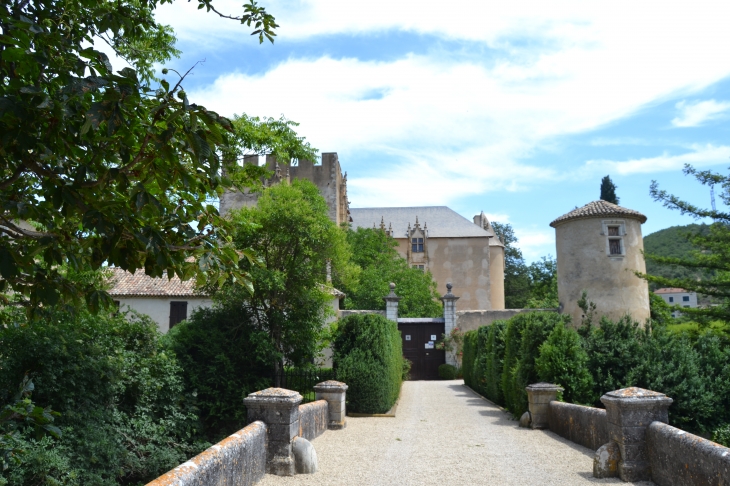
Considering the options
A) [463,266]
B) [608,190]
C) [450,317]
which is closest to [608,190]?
[608,190]

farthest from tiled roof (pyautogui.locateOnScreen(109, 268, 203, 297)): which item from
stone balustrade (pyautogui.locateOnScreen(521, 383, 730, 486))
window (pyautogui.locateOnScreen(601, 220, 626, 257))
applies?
stone balustrade (pyautogui.locateOnScreen(521, 383, 730, 486))

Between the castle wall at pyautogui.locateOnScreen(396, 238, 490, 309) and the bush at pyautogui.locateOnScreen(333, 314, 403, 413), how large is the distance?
32.4m

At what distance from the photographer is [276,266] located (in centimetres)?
1434

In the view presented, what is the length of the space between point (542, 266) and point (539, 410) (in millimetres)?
55262

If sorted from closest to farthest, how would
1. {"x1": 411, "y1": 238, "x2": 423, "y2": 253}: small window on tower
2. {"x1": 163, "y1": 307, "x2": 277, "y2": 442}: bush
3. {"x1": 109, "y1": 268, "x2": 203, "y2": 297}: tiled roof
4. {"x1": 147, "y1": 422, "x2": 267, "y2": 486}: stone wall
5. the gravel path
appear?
{"x1": 147, "y1": 422, "x2": 267, "y2": 486}: stone wall < the gravel path < {"x1": 163, "y1": 307, "x2": 277, "y2": 442}: bush < {"x1": 109, "y1": 268, "x2": 203, "y2": 297}: tiled roof < {"x1": 411, "y1": 238, "x2": 423, "y2": 253}: small window on tower

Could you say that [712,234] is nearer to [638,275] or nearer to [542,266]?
[638,275]

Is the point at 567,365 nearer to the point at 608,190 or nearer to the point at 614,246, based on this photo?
the point at 614,246

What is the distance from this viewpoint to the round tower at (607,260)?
2470 centimetres

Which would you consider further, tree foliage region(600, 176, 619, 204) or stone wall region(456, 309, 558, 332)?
tree foliage region(600, 176, 619, 204)

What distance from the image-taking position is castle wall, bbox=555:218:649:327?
24.7m

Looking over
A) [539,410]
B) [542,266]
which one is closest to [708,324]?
[539,410]

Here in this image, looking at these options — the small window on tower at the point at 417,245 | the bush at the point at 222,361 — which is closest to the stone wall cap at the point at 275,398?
the bush at the point at 222,361

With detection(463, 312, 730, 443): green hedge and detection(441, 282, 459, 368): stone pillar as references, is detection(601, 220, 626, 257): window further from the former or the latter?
detection(463, 312, 730, 443): green hedge

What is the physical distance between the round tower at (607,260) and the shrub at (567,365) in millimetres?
14288
